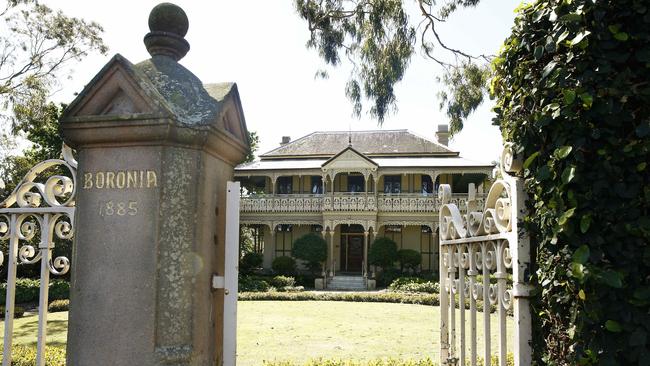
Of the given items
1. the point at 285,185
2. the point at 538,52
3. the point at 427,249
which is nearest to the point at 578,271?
the point at 538,52

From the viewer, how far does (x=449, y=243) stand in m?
3.77

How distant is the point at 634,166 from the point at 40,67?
22847mm

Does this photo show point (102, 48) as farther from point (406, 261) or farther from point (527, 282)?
point (527, 282)

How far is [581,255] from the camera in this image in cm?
210

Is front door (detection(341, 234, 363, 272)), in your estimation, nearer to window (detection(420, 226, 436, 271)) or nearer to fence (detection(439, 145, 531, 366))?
window (detection(420, 226, 436, 271))

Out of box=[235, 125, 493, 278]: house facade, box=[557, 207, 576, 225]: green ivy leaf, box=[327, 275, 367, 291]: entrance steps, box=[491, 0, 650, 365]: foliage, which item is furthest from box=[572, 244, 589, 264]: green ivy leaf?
box=[235, 125, 493, 278]: house facade

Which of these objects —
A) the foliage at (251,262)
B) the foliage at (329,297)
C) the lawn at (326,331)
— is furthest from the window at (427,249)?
→ the lawn at (326,331)

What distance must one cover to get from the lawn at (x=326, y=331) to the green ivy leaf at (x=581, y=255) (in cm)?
607

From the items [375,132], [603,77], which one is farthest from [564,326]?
[375,132]

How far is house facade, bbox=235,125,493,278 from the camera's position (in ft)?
90.0

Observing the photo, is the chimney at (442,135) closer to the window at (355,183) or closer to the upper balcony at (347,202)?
the upper balcony at (347,202)

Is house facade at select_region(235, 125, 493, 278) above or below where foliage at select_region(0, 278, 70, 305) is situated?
above

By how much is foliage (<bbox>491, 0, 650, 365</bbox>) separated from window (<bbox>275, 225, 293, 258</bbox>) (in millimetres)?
28215

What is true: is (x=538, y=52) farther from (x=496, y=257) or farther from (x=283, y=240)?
(x=283, y=240)
